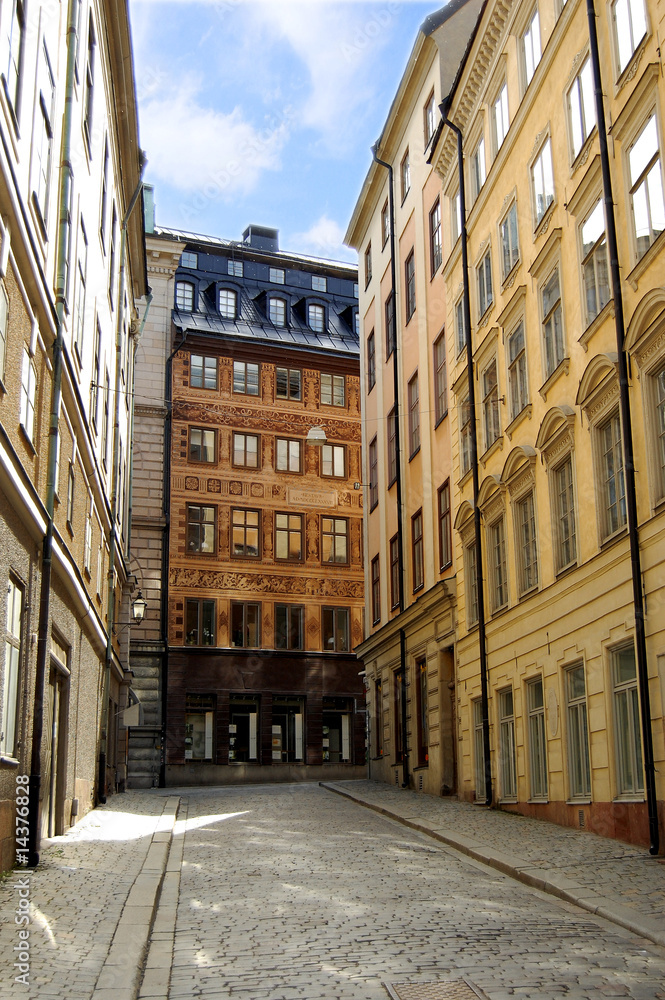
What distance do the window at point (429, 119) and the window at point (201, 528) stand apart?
18056mm

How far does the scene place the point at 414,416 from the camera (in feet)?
97.1

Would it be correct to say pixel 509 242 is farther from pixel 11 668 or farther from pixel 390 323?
pixel 11 668

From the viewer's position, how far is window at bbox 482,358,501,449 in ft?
70.9

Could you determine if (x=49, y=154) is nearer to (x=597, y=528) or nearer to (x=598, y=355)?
(x=598, y=355)

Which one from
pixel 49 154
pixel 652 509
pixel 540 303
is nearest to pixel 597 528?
pixel 652 509

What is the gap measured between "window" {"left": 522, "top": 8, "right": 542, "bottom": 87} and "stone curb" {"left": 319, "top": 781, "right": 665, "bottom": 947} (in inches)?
510

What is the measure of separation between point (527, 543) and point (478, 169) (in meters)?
8.74

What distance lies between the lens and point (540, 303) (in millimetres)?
18828

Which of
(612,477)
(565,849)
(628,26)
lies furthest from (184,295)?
(565,849)

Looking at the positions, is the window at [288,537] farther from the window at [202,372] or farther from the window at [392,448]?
the window at [392,448]

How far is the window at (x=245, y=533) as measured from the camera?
4256cm

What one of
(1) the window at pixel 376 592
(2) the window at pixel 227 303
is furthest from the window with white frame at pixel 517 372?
(2) the window at pixel 227 303

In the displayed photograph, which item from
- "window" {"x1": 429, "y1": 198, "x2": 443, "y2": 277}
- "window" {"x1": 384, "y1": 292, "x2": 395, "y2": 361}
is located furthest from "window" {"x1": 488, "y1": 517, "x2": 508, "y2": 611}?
"window" {"x1": 384, "y1": 292, "x2": 395, "y2": 361}

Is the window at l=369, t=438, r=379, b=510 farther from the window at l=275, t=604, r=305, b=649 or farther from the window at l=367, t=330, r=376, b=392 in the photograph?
the window at l=275, t=604, r=305, b=649
